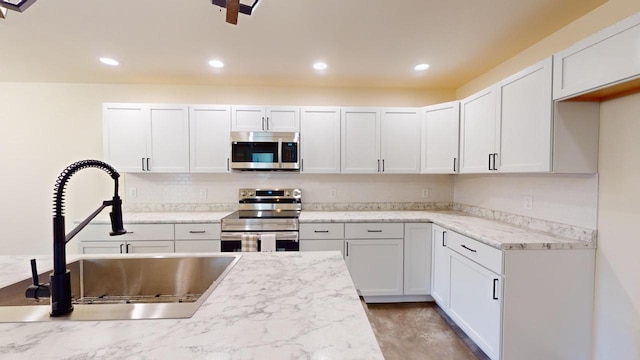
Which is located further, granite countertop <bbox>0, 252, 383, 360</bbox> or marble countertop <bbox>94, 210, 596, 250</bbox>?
marble countertop <bbox>94, 210, 596, 250</bbox>

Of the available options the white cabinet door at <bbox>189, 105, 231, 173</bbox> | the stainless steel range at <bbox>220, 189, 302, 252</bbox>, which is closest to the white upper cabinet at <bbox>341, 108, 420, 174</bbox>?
the stainless steel range at <bbox>220, 189, 302, 252</bbox>

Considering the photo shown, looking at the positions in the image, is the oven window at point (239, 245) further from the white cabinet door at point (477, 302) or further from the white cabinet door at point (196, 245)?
the white cabinet door at point (477, 302)

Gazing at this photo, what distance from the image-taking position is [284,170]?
10.0ft

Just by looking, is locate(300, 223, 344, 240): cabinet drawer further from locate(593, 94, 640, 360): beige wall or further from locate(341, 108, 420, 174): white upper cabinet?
locate(593, 94, 640, 360): beige wall

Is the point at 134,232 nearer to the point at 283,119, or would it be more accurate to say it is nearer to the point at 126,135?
the point at 126,135

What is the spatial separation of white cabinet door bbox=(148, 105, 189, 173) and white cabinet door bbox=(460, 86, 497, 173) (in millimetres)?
2928

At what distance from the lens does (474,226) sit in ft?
7.54

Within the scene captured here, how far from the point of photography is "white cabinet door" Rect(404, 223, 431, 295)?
9.12 ft

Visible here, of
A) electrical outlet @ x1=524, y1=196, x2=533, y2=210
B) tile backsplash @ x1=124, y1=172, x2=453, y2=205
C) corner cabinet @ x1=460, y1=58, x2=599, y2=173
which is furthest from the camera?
tile backsplash @ x1=124, y1=172, x2=453, y2=205

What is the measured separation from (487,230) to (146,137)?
3459 millimetres

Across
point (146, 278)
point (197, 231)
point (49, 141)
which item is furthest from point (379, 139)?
point (49, 141)

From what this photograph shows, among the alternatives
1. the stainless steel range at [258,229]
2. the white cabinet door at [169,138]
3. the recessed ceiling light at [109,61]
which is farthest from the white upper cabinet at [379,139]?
the recessed ceiling light at [109,61]

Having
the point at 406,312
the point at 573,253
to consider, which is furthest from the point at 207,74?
the point at 573,253

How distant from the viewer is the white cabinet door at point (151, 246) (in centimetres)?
266
